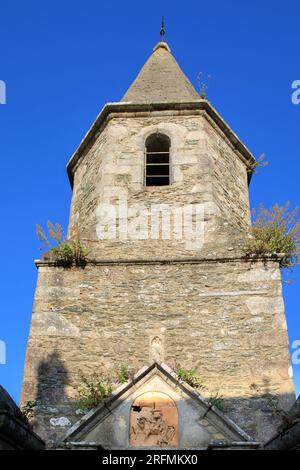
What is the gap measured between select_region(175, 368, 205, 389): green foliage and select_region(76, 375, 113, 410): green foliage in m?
0.93

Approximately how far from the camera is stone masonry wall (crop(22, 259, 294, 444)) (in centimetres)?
748

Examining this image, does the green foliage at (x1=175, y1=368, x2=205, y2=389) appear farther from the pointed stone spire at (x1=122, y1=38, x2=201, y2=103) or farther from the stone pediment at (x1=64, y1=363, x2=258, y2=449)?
the pointed stone spire at (x1=122, y1=38, x2=201, y2=103)

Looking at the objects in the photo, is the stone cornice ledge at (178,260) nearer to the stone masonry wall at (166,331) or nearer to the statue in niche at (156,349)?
the stone masonry wall at (166,331)

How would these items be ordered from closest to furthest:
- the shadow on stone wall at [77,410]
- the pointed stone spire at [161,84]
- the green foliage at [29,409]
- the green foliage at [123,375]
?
the shadow on stone wall at [77,410] < the green foliage at [29,409] < the green foliage at [123,375] < the pointed stone spire at [161,84]

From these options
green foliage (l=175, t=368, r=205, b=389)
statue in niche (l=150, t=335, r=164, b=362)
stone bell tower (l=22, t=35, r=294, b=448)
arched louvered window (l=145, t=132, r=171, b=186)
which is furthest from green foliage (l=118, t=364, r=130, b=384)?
arched louvered window (l=145, t=132, r=171, b=186)

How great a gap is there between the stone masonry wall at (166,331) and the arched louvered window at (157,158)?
2317 millimetres

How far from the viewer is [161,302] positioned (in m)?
8.34

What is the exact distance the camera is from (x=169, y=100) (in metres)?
10.7

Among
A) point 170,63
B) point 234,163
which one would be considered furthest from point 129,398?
point 170,63

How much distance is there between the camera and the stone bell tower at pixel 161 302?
283 inches

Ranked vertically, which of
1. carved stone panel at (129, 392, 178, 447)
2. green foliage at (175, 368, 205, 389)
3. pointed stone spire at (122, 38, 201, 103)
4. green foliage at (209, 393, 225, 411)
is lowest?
carved stone panel at (129, 392, 178, 447)

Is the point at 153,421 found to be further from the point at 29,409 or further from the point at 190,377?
the point at 29,409

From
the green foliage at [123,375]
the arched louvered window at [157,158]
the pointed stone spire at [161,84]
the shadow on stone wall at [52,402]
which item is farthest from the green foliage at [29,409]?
the pointed stone spire at [161,84]

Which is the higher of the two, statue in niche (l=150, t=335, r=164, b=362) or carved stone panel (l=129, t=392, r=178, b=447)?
statue in niche (l=150, t=335, r=164, b=362)
